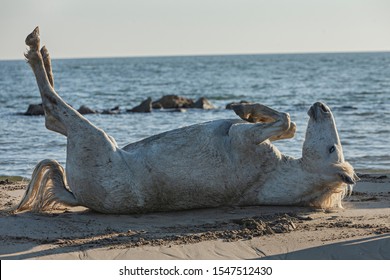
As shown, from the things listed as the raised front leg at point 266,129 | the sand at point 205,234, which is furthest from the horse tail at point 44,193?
the raised front leg at point 266,129

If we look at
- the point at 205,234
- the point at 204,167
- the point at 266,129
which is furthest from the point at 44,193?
the point at 266,129

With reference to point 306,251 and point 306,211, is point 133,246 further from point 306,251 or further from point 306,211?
point 306,211

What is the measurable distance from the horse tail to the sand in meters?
0.14

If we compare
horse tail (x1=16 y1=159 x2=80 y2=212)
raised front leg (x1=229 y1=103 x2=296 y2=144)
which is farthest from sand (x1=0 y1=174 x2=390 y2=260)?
raised front leg (x1=229 y1=103 x2=296 y2=144)

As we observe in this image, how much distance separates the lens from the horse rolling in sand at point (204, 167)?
725cm

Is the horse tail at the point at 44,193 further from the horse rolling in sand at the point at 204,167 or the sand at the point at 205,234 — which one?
the sand at the point at 205,234

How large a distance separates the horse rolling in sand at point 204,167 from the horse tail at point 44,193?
26 millimetres

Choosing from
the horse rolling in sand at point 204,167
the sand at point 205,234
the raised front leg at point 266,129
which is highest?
the raised front leg at point 266,129

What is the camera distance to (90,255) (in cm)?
593

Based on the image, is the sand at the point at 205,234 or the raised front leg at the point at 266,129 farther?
the raised front leg at the point at 266,129

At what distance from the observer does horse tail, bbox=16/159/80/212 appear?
24.8 feet

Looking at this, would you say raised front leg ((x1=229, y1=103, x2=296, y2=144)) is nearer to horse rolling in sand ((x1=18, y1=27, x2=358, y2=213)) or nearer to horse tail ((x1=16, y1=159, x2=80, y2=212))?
horse rolling in sand ((x1=18, y1=27, x2=358, y2=213))

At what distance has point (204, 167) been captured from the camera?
288 inches

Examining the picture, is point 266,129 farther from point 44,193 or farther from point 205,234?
point 44,193
